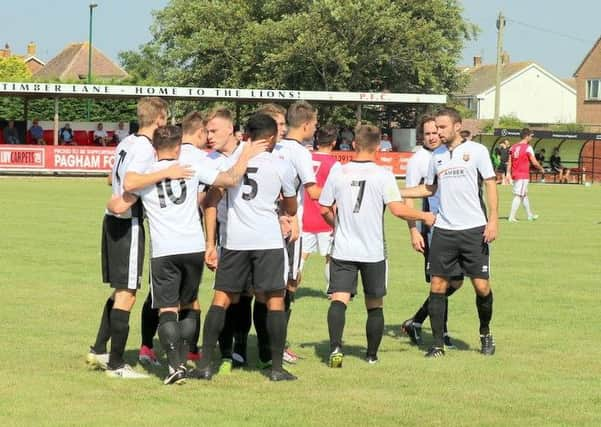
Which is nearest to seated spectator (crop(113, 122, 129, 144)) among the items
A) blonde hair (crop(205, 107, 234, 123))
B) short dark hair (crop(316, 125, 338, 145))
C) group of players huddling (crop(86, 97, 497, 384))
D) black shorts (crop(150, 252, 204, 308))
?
short dark hair (crop(316, 125, 338, 145))

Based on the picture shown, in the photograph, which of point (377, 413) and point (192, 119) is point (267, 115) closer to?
point (192, 119)

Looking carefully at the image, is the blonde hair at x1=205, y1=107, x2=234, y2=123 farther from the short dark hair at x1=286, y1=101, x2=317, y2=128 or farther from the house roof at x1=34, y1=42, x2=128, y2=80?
the house roof at x1=34, y1=42, x2=128, y2=80

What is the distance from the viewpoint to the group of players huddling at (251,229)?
8.27 meters

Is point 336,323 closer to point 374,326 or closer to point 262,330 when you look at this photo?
point 374,326

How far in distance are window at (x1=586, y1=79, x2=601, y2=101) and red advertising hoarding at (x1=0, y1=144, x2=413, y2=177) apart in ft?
167

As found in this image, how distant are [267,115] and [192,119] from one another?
0.81 m

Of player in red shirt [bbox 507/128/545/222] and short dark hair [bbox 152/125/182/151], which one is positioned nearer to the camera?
short dark hair [bbox 152/125/182/151]

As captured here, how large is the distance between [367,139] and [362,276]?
3.54ft

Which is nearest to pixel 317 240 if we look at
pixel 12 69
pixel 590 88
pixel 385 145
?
pixel 385 145

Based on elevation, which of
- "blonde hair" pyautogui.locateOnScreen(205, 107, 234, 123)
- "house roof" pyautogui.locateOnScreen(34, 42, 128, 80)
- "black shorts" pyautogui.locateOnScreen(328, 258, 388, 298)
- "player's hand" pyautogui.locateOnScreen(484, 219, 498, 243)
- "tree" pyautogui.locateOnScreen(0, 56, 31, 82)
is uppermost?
"house roof" pyautogui.locateOnScreen(34, 42, 128, 80)

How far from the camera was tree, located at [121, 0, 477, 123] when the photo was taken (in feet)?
220

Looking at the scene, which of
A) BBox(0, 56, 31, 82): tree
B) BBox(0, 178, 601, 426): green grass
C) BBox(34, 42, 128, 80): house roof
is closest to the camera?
BBox(0, 178, 601, 426): green grass

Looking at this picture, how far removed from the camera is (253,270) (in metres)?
8.56

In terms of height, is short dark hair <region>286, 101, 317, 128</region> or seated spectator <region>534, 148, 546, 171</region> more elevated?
short dark hair <region>286, 101, 317, 128</region>
